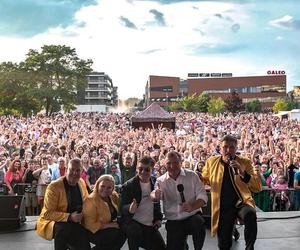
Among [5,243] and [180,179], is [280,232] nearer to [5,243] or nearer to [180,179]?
[180,179]

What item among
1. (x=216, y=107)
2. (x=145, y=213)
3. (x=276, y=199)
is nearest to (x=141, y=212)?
(x=145, y=213)

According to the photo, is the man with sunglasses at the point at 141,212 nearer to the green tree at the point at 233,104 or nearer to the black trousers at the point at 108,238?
the black trousers at the point at 108,238

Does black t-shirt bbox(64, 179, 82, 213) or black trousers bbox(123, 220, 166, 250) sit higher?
black t-shirt bbox(64, 179, 82, 213)

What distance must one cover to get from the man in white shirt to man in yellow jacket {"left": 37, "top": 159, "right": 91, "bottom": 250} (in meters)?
0.93

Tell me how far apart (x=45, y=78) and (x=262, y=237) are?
62364 mm

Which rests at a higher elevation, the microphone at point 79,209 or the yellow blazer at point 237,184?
the yellow blazer at point 237,184

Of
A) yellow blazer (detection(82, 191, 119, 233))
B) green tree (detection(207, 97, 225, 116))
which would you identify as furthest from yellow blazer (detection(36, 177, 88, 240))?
green tree (detection(207, 97, 225, 116))

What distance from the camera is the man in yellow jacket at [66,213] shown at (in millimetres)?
5594

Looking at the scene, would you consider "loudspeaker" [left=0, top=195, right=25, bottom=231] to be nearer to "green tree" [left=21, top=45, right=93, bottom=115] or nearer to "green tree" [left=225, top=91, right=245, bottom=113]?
"green tree" [left=21, top=45, right=93, bottom=115]

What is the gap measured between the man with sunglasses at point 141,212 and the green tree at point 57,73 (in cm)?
6152

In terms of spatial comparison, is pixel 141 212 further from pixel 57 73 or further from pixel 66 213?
pixel 57 73

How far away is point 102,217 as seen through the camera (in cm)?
573

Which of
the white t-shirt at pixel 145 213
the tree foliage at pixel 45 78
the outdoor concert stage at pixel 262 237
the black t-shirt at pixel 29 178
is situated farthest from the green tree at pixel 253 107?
the white t-shirt at pixel 145 213

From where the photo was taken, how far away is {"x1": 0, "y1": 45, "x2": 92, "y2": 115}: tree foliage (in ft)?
217
